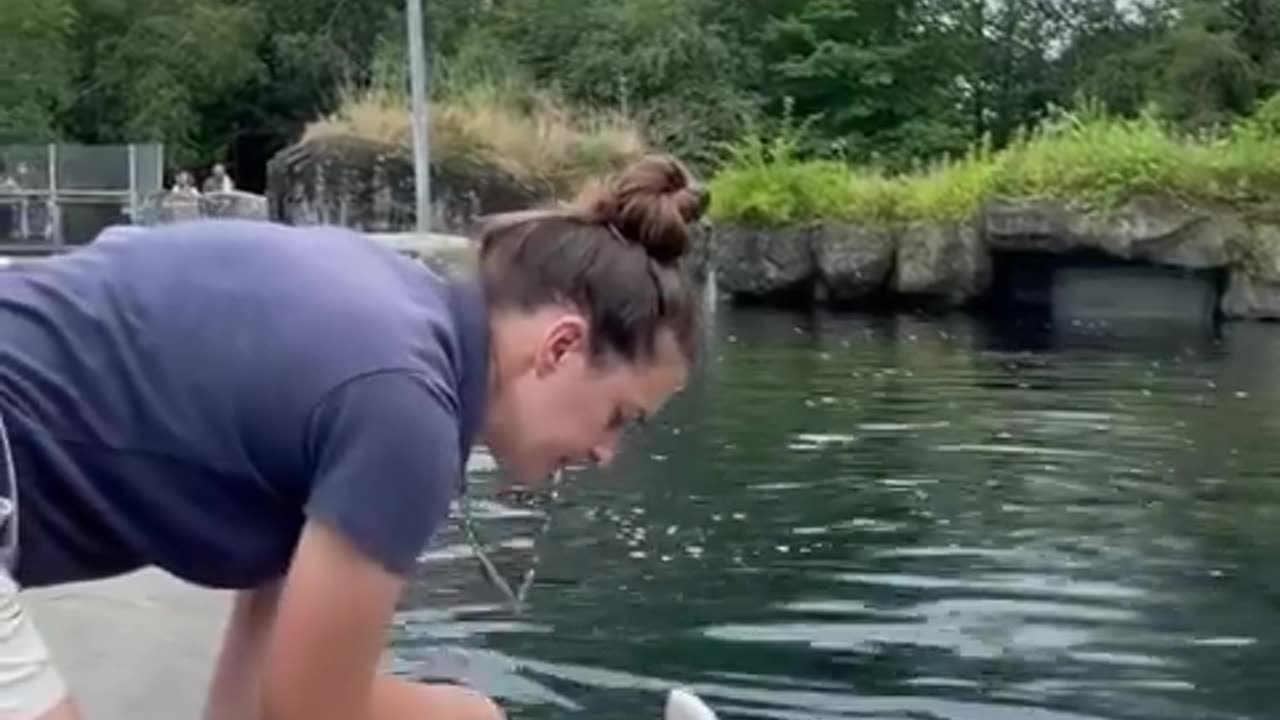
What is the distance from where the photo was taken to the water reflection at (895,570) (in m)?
5.51

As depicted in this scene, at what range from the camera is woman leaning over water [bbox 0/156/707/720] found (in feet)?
5.82

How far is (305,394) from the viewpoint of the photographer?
1780mm

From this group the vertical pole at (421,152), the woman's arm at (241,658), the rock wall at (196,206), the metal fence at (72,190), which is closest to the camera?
the woman's arm at (241,658)

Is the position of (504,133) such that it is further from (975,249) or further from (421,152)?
(975,249)

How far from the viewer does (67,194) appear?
77.0 ft

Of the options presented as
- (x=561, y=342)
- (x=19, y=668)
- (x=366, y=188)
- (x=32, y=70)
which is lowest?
(x=366, y=188)

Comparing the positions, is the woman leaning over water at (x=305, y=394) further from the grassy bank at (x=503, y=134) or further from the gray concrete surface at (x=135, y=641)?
the grassy bank at (x=503, y=134)

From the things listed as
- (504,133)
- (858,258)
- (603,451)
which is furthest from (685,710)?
(504,133)

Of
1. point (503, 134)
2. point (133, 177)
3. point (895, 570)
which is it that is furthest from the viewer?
point (503, 134)

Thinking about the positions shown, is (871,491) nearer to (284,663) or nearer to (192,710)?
(192,710)

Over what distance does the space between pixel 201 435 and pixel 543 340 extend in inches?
10.8

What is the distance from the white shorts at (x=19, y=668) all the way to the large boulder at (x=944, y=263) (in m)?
21.6

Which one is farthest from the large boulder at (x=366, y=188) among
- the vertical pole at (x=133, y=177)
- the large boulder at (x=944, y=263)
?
the large boulder at (x=944, y=263)

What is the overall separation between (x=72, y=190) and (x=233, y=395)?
22.7m
